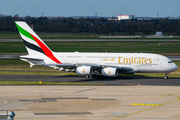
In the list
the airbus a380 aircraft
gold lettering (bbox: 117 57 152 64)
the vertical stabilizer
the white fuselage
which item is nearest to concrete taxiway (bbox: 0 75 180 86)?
the airbus a380 aircraft

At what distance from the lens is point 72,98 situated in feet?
106

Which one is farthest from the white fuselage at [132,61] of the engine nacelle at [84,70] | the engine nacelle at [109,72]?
the engine nacelle at [84,70]

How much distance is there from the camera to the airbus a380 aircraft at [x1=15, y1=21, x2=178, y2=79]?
1877 inches

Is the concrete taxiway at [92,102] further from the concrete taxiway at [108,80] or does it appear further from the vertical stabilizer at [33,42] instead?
the vertical stabilizer at [33,42]

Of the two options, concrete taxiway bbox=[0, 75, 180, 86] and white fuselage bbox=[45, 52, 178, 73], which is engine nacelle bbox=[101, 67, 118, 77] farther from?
white fuselage bbox=[45, 52, 178, 73]

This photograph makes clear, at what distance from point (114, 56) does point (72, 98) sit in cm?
1906

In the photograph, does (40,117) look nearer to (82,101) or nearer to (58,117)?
(58,117)

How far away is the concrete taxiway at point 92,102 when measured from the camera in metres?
25.6

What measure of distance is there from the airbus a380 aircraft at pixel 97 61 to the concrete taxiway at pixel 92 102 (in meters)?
8.33

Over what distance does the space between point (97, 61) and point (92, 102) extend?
65.9 feet

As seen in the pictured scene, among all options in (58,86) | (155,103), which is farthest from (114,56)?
(155,103)

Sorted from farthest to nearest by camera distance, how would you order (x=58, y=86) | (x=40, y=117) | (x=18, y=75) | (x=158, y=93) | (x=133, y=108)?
(x=18, y=75)
(x=58, y=86)
(x=158, y=93)
(x=133, y=108)
(x=40, y=117)

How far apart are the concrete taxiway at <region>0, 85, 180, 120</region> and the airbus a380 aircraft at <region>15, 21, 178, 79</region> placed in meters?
8.33

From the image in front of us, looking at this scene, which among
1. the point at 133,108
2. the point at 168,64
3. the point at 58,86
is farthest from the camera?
the point at 168,64
